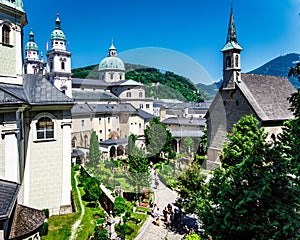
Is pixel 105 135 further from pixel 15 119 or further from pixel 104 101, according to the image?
pixel 15 119

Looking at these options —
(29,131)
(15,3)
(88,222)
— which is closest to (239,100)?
(88,222)

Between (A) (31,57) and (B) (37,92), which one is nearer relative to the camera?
(B) (37,92)

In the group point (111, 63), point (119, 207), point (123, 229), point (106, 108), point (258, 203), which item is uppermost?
point (111, 63)

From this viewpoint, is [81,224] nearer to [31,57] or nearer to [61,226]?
[61,226]

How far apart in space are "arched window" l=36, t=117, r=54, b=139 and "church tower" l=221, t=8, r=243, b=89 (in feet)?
58.7

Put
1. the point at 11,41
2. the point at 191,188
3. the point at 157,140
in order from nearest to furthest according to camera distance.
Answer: the point at 11,41
the point at 191,188
the point at 157,140

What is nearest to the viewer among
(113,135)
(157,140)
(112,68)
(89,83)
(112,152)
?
(157,140)

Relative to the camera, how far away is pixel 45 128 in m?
14.5

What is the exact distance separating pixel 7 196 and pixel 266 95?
2405cm

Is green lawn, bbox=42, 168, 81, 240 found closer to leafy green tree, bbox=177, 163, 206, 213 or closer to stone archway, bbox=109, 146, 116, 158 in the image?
leafy green tree, bbox=177, 163, 206, 213

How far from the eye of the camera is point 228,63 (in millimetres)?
25734

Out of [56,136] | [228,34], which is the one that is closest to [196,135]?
[228,34]

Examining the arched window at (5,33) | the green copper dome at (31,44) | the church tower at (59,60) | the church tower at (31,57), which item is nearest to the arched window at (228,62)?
the arched window at (5,33)

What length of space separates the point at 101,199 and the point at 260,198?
1260 cm
